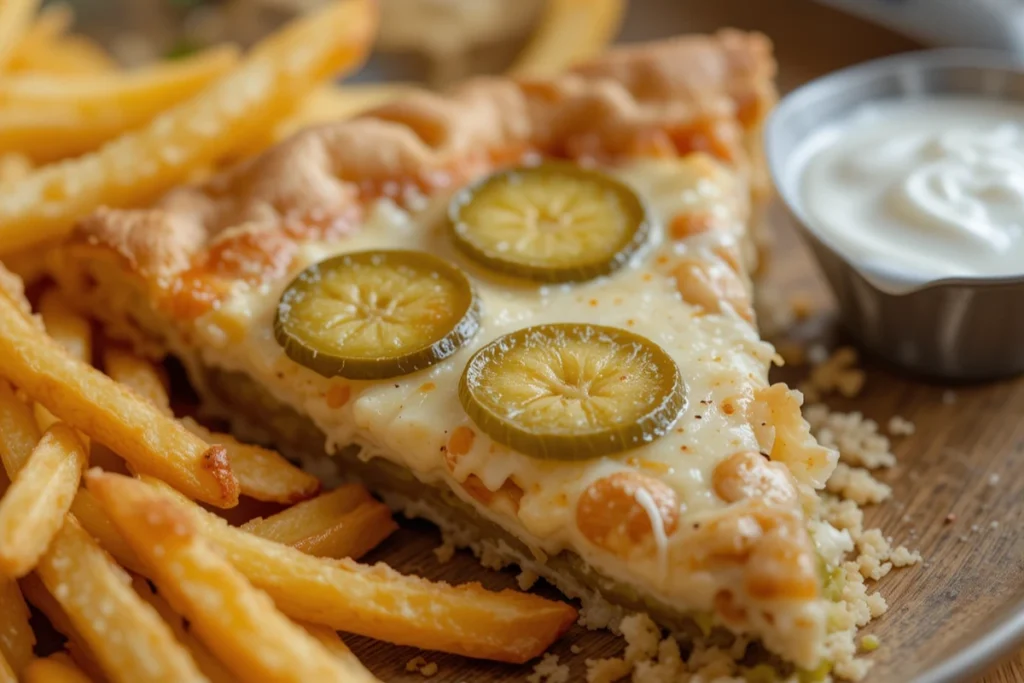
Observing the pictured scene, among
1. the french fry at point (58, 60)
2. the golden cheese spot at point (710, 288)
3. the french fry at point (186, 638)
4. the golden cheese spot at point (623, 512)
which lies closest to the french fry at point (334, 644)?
the french fry at point (186, 638)

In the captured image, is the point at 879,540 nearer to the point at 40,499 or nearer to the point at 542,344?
the point at 542,344

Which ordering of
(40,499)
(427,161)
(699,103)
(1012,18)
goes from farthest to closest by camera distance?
(1012,18) → (699,103) → (427,161) → (40,499)

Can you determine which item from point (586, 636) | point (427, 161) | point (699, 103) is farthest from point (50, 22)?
point (586, 636)

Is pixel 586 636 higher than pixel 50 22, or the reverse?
pixel 50 22

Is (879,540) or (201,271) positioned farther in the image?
(201,271)

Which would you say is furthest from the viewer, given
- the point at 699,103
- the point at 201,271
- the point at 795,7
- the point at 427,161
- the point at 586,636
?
the point at 795,7

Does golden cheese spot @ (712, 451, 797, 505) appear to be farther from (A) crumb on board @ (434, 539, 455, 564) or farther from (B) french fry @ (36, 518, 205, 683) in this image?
(B) french fry @ (36, 518, 205, 683)
